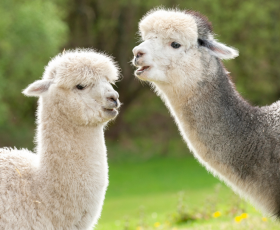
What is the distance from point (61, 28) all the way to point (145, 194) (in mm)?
5912

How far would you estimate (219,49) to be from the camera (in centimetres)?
419

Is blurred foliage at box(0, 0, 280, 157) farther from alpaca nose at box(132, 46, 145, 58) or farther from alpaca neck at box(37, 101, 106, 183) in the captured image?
alpaca neck at box(37, 101, 106, 183)

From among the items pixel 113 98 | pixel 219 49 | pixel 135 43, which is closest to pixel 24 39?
pixel 135 43

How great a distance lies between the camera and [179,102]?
13.4 feet

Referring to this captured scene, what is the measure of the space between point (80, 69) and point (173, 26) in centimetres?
101

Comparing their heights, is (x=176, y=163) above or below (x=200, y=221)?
above

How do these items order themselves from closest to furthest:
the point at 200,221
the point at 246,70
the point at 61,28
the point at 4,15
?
the point at 200,221, the point at 4,15, the point at 61,28, the point at 246,70

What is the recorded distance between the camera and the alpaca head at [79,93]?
363 centimetres

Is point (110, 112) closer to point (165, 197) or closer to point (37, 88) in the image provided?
point (37, 88)

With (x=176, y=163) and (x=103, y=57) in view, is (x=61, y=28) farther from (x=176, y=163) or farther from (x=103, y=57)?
(x=103, y=57)

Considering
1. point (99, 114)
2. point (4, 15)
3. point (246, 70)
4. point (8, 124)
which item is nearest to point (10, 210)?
point (99, 114)

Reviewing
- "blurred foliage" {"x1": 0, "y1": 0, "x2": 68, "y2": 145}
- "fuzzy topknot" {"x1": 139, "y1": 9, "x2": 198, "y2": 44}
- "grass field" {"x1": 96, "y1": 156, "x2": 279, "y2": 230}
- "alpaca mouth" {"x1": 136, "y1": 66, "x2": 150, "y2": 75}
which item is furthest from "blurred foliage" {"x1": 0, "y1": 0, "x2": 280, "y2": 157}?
"alpaca mouth" {"x1": 136, "y1": 66, "x2": 150, "y2": 75}

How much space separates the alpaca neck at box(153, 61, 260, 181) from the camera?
4.02 meters

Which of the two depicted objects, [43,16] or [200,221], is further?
[43,16]
